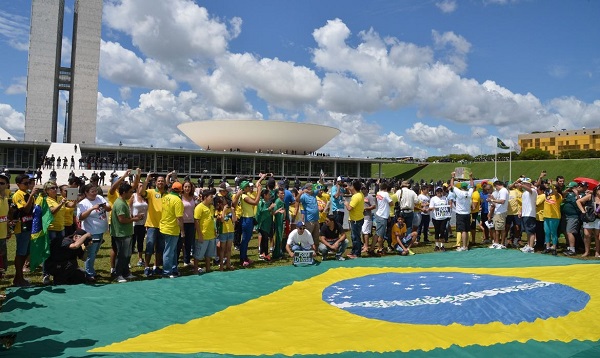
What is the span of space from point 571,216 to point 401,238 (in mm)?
3752

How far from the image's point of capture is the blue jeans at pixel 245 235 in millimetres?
8719

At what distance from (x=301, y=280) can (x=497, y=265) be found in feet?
12.4

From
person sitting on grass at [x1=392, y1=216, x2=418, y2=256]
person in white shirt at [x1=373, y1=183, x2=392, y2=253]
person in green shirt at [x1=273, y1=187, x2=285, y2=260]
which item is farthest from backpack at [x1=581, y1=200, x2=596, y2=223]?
person in green shirt at [x1=273, y1=187, x2=285, y2=260]

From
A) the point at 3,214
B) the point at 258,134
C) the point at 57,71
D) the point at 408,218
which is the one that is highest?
the point at 57,71

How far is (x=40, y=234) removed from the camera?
6.71 metres

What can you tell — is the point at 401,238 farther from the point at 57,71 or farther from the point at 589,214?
the point at 57,71

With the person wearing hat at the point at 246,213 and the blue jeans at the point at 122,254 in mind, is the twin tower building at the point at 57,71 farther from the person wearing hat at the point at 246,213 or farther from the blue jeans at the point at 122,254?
the blue jeans at the point at 122,254

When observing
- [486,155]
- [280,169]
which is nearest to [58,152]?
[280,169]

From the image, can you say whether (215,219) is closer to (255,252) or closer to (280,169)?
(255,252)

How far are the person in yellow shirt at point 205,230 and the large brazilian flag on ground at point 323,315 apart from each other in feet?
2.07

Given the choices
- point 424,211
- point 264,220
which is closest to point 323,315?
point 264,220

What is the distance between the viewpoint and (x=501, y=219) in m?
10.3

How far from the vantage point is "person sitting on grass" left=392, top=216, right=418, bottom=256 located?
394 inches

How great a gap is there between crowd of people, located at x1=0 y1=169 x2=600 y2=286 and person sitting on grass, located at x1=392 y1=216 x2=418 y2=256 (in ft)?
0.08
